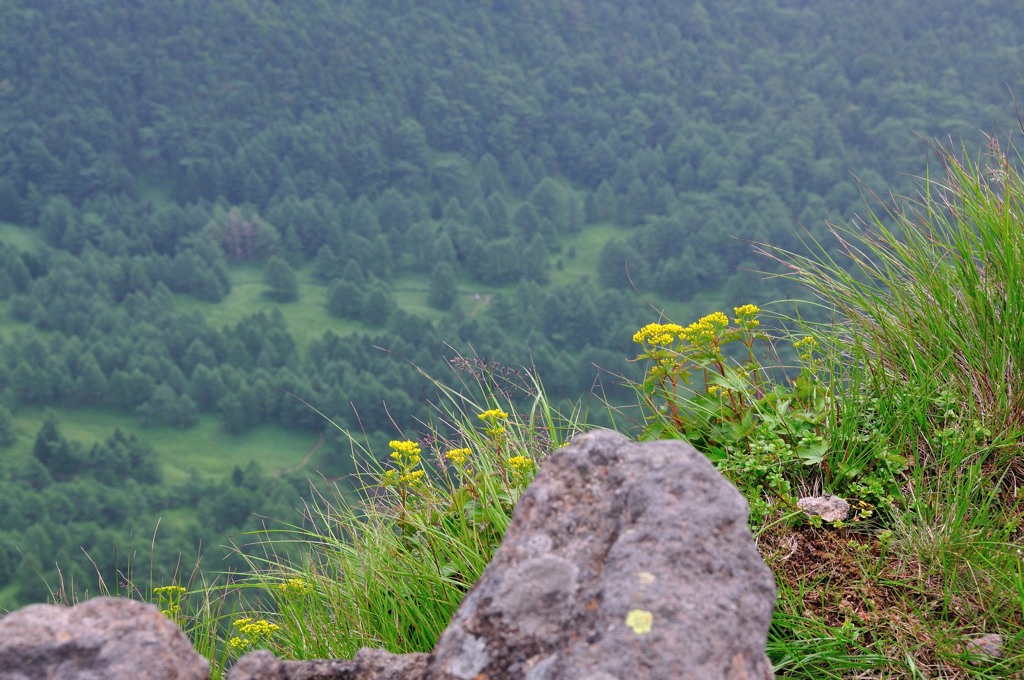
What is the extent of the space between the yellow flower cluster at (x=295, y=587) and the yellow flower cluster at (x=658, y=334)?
145 cm

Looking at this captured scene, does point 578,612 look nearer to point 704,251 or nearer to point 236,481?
point 236,481

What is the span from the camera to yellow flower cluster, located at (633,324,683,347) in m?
3.16

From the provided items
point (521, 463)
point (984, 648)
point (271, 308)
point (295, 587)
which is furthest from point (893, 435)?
point (271, 308)

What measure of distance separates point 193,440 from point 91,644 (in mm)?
81910

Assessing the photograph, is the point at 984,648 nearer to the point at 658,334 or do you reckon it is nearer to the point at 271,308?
the point at 658,334

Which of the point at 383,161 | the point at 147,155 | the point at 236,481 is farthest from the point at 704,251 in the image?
the point at 147,155

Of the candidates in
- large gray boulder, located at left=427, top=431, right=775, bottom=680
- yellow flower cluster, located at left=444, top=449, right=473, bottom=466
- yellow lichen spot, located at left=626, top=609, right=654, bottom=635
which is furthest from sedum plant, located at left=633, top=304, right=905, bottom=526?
yellow lichen spot, located at left=626, top=609, right=654, bottom=635

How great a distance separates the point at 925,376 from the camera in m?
2.95

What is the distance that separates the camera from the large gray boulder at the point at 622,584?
1.60 m

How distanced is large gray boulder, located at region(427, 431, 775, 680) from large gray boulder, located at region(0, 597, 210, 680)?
1.85ft

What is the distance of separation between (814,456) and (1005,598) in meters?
0.69

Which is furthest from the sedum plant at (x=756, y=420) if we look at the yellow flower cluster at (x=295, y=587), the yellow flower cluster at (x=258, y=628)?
the yellow flower cluster at (x=258, y=628)

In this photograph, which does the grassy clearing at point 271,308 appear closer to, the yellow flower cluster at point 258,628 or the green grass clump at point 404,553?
the green grass clump at point 404,553

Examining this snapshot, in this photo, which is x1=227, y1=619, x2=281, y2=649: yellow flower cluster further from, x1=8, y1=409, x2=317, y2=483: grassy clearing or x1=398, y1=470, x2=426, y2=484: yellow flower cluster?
x1=8, y1=409, x2=317, y2=483: grassy clearing
